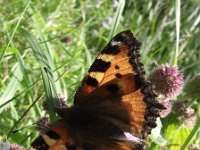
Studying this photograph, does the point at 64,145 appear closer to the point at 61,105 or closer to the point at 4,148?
the point at 4,148

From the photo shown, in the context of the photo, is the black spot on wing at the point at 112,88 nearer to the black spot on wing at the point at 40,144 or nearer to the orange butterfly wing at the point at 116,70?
the orange butterfly wing at the point at 116,70

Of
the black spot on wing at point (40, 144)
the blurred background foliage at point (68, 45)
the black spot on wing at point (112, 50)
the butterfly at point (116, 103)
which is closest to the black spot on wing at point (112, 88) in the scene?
the butterfly at point (116, 103)

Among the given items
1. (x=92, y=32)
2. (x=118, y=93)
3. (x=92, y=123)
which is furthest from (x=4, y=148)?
(x=92, y=32)

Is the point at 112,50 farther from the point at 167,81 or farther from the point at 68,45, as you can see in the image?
the point at 68,45

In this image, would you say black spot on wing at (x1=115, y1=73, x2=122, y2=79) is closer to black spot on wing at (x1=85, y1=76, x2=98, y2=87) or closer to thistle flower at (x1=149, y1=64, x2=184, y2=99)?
black spot on wing at (x1=85, y1=76, x2=98, y2=87)

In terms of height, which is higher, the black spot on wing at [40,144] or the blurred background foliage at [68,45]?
the blurred background foliage at [68,45]

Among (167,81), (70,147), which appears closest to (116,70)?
(167,81)

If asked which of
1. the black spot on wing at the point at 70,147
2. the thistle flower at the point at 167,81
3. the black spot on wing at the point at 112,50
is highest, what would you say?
the black spot on wing at the point at 112,50
